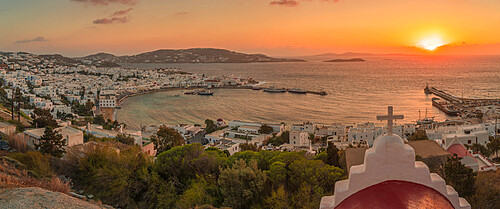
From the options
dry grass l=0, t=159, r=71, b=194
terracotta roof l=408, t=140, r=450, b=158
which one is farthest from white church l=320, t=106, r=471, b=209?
terracotta roof l=408, t=140, r=450, b=158

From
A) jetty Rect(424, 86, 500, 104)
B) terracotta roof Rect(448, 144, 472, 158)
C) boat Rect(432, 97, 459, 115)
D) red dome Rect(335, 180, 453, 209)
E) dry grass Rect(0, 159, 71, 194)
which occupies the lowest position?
boat Rect(432, 97, 459, 115)

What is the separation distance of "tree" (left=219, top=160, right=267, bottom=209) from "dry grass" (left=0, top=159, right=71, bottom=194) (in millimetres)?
2937

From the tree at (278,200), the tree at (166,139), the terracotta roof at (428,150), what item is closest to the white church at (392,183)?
the tree at (278,200)

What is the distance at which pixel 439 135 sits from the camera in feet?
64.1

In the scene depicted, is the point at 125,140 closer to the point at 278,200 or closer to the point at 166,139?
the point at 166,139

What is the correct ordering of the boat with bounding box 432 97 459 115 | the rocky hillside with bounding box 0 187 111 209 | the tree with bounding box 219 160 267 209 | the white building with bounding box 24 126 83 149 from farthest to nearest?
the boat with bounding box 432 97 459 115, the white building with bounding box 24 126 83 149, the tree with bounding box 219 160 267 209, the rocky hillside with bounding box 0 187 111 209

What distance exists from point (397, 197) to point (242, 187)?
3641 millimetres

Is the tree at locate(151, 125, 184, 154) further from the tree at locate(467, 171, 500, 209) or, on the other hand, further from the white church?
the white church

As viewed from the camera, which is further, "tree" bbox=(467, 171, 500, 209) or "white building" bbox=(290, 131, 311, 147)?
"white building" bbox=(290, 131, 311, 147)

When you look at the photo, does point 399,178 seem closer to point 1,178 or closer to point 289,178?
point 289,178

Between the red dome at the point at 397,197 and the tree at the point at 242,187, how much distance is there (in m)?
3.22

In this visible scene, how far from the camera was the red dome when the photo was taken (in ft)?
9.91

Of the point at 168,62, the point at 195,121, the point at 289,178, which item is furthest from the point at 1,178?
the point at 168,62

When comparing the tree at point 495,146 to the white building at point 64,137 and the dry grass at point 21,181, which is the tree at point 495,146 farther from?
the white building at point 64,137
